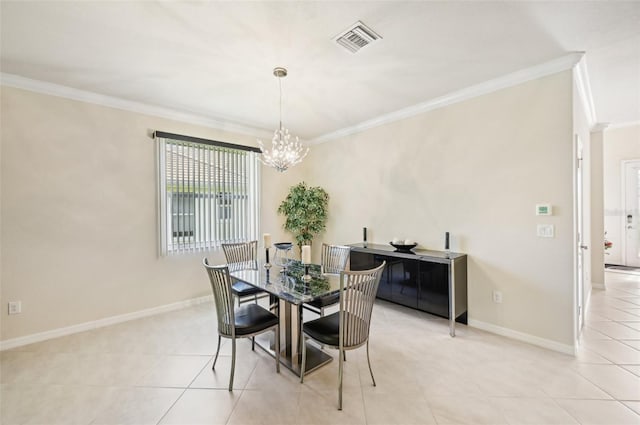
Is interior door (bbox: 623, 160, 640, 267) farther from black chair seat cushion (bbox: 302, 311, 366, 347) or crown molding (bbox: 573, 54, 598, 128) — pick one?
black chair seat cushion (bbox: 302, 311, 366, 347)

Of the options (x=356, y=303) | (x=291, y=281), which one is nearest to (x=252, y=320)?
(x=291, y=281)

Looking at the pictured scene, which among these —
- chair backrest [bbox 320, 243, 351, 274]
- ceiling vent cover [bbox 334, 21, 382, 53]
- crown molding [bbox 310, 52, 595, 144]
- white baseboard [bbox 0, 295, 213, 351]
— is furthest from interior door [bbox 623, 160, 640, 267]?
white baseboard [bbox 0, 295, 213, 351]

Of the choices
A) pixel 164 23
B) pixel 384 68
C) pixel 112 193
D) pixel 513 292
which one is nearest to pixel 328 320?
pixel 513 292

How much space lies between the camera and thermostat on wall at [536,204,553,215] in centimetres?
265

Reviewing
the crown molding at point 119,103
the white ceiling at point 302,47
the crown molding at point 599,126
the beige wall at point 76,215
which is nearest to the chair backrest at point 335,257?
the white ceiling at point 302,47

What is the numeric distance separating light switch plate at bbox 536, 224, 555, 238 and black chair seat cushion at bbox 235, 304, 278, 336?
278cm

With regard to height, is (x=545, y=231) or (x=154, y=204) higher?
(x=154, y=204)

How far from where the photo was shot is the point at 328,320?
2.25 m

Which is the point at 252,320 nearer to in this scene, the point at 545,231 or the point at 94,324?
the point at 94,324

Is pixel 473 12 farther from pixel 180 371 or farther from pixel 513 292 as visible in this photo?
pixel 180 371

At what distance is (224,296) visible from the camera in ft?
6.86

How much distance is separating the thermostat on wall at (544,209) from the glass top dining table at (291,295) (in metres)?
2.20

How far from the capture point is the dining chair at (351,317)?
1.89 m

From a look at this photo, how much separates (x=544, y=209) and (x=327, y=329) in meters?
2.50
